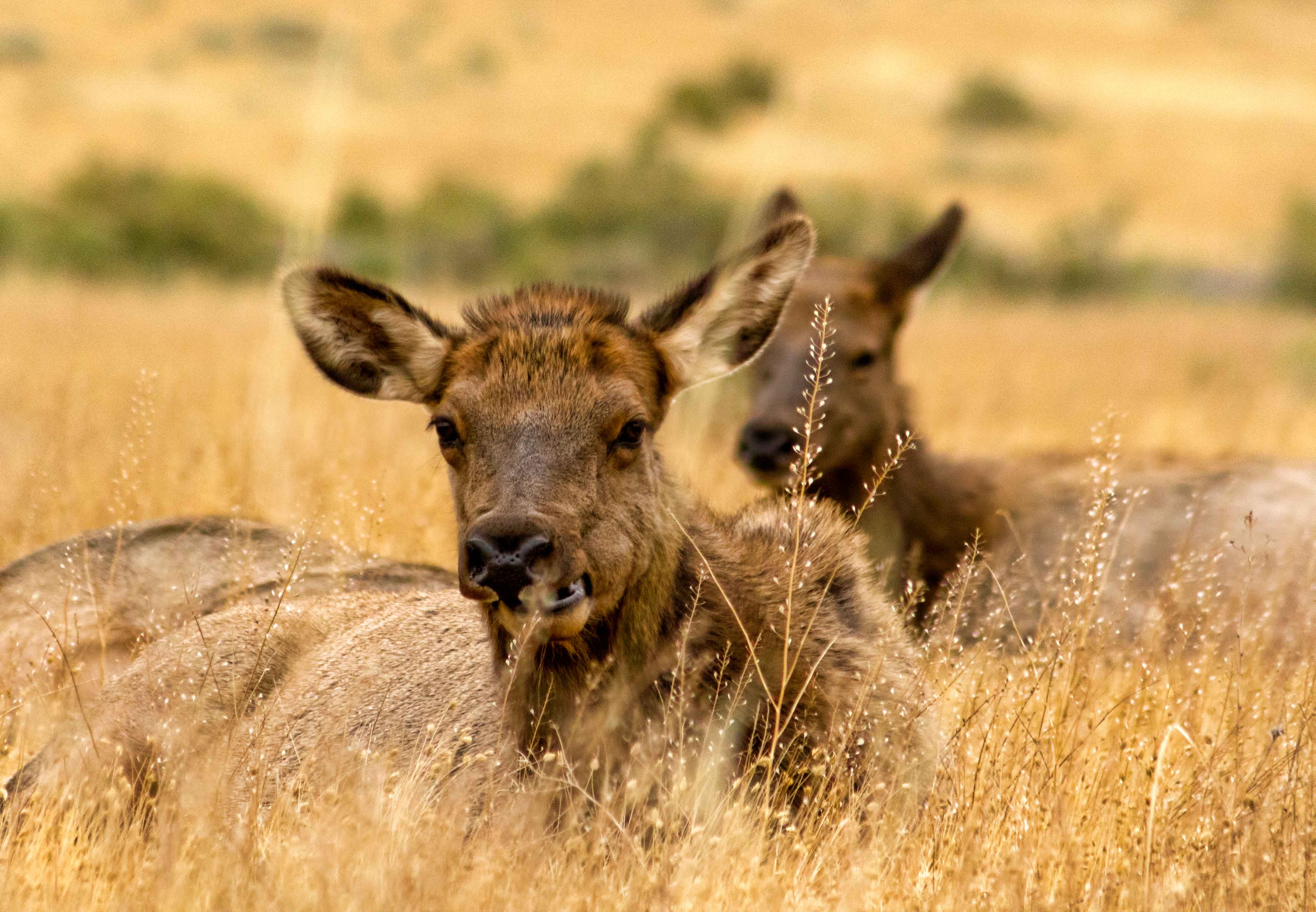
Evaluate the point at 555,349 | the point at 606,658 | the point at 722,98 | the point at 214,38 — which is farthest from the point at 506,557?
the point at 214,38

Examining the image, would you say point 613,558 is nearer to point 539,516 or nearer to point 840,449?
point 539,516

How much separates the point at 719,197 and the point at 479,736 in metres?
34.1

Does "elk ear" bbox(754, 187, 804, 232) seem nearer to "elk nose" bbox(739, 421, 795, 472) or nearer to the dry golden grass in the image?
the dry golden grass

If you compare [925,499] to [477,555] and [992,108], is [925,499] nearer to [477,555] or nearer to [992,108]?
[477,555]

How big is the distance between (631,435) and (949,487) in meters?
4.30

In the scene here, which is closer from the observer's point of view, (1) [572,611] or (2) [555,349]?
(1) [572,611]

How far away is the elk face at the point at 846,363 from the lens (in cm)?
855

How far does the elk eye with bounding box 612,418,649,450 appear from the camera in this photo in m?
5.19

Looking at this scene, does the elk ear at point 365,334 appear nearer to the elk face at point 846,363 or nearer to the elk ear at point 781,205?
the elk face at point 846,363

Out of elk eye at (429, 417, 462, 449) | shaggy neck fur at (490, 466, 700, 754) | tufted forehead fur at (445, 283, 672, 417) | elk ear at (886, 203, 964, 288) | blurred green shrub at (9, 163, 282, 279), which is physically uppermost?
elk ear at (886, 203, 964, 288)

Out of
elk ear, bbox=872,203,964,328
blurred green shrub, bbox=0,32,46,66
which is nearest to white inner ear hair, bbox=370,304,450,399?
elk ear, bbox=872,203,964,328

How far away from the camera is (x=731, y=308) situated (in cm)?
570

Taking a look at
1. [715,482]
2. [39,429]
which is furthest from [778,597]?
[39,429]

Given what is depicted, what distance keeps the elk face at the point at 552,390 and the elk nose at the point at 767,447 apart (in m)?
2.69
